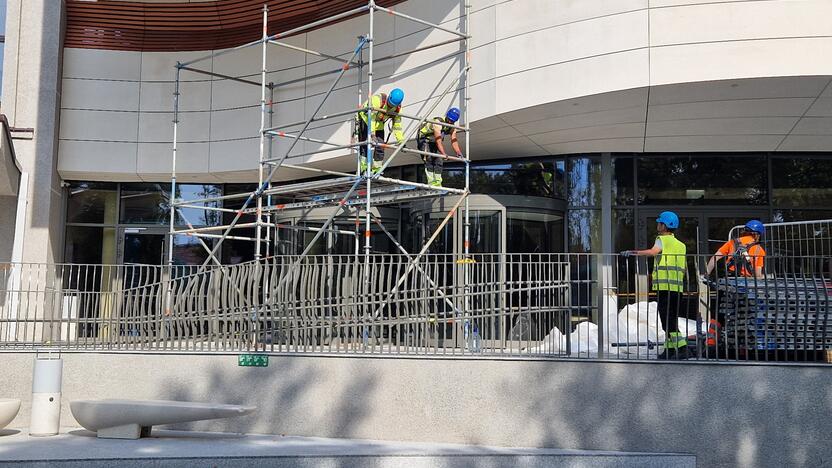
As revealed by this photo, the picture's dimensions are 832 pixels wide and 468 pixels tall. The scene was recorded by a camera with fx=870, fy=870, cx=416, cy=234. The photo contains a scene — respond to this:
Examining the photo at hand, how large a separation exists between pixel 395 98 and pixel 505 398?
17.4 ft

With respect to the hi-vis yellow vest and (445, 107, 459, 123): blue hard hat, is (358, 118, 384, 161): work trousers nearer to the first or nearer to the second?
(445, 107, 459, 123): blue hard hat

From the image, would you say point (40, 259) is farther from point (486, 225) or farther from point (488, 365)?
point (488, 365)

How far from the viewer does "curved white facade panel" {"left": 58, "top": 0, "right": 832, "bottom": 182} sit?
39.1 feet

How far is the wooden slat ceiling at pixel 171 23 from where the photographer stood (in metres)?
17.4

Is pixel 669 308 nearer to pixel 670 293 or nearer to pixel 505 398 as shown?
pixel 670 293

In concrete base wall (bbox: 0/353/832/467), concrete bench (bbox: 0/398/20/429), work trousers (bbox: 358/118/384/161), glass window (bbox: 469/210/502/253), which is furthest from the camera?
glass window (bbox: 469/210/502/253)

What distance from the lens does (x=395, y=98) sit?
43.8 feet

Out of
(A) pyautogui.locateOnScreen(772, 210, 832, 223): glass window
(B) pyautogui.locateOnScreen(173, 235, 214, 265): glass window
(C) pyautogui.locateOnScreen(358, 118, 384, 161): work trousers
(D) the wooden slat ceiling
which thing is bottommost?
(B) pyautogui.locateOnScreen(173, 235, 214, 265): glass window

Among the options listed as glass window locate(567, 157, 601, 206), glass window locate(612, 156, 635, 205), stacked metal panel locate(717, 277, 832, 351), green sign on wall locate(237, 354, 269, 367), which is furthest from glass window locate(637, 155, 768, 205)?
green sign on wall locate(237, 354, 269, 367)

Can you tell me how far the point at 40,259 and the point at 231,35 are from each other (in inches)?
240

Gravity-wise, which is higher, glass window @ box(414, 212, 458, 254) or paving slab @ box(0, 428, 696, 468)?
glass window @ box(414, 212, 458, 254)

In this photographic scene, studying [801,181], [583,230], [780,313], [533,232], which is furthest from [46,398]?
[801,181]

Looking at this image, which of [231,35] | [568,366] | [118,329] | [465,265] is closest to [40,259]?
[231,35]

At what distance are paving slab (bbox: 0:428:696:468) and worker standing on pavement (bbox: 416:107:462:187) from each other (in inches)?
206
